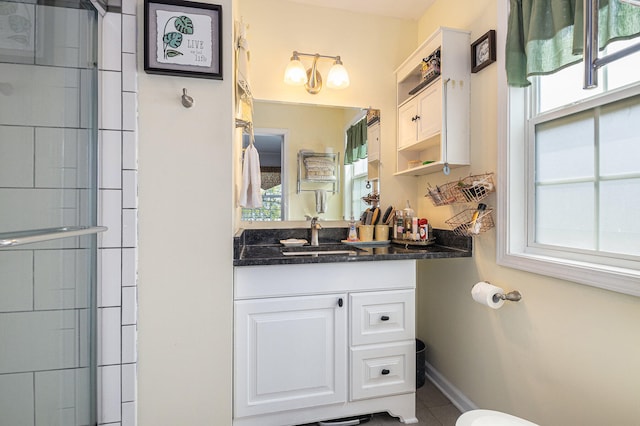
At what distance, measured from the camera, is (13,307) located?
87 cm

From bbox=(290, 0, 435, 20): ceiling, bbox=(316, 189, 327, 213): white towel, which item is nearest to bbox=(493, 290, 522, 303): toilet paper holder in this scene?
bbox=(316, 189, 327, 213): white towel

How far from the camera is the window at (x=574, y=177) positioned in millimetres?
1019

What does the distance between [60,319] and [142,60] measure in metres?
1.00

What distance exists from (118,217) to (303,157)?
45.3 inches

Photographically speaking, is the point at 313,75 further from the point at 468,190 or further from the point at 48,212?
the point at 48,212

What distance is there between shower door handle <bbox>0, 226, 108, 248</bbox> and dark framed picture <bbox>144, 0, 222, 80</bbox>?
0.66 meters

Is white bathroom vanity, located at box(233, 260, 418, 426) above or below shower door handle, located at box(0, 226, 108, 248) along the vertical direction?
below

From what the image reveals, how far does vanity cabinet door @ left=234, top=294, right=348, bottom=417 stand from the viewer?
4.51ft

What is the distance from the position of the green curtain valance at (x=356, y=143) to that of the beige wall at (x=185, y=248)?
3.28 feet

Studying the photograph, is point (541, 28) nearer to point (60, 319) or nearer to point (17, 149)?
point (17, 149)

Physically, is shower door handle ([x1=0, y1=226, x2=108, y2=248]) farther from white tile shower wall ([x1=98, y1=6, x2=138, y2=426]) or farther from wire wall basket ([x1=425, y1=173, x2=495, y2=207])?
wire wall basket ([x1=425, y1=173, x2=495, y2=207])

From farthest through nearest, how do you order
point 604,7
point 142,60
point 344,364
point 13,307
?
point 344,364 → point 142,60 → point 604,7 → point 13,307

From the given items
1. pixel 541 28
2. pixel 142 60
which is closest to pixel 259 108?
pixel 142 60

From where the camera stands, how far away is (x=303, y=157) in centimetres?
204
